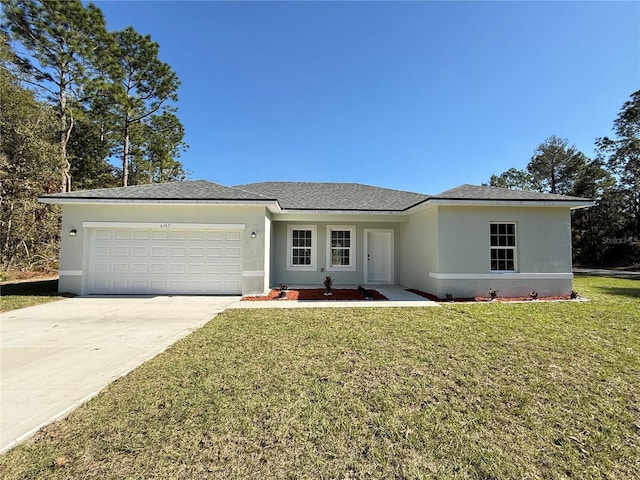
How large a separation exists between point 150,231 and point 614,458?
11604mm

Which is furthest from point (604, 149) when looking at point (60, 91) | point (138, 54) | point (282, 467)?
point (60, 91)

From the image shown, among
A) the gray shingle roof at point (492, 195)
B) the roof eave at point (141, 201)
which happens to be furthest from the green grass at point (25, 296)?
the gray shingle roof at point (492, 195)

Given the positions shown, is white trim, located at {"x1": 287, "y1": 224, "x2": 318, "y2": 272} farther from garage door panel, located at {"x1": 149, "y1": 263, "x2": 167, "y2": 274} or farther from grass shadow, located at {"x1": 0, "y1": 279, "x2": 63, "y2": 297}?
grass shadow, located at {"x1": 0, "y1": 279, "x2": 63, "y2": 297}

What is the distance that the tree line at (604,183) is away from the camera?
27125 millimetres

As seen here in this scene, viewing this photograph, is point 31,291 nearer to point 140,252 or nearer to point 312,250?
point 140,252

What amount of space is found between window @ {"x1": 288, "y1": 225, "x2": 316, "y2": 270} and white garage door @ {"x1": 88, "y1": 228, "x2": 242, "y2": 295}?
9.50 ft

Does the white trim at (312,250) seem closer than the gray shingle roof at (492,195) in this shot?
No

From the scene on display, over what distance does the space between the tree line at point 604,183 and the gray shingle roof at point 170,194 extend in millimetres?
33869

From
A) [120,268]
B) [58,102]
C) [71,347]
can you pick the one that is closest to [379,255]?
[120,268]

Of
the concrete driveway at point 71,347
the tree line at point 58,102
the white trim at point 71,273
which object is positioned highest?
the tree line at point 58,102

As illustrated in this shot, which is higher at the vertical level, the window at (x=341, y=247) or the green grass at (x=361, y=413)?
the window at (x=341, y=247)

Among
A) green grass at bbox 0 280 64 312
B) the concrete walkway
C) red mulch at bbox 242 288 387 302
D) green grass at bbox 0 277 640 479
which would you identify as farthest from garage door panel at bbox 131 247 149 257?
green grass at bbox 0 277 640 479

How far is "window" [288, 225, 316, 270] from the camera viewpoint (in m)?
12.3

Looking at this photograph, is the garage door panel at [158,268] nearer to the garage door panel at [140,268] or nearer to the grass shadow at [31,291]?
the garage door panel at [140,268]
